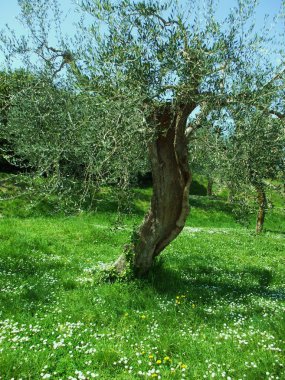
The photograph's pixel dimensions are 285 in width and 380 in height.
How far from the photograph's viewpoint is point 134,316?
859cm

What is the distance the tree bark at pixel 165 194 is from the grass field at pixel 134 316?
830mm

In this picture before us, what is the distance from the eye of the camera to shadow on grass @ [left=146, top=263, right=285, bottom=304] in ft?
34.7

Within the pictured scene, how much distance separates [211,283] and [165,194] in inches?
141

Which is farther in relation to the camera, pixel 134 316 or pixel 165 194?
pixel 165 194

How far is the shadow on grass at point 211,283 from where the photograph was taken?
10.6 meters

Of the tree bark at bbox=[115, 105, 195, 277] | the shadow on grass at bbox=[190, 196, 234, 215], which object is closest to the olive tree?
the tree bark at bbox=[115, 105, 195, 277]

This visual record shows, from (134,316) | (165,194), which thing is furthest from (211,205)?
(134,316)

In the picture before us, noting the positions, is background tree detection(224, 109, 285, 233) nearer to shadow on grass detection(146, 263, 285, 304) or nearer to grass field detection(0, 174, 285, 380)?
shadow on grass detection(146, 263, 285, 304)

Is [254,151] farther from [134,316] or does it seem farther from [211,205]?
[211,205]

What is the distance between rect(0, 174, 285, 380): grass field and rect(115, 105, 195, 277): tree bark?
830 millimetres

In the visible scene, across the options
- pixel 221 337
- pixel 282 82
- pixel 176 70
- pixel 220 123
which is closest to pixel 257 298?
pixel 221 337

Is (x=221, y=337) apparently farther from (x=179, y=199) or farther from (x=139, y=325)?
(x=179, y=199)

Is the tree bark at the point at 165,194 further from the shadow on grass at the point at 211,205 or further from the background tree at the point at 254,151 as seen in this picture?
the shadow on grass at the point at 211,205

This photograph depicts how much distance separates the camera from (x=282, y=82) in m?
9.49
